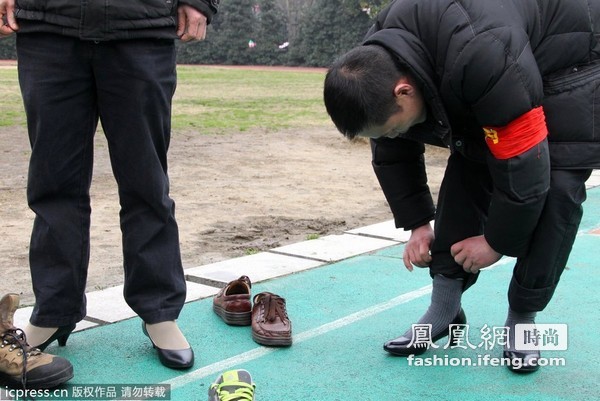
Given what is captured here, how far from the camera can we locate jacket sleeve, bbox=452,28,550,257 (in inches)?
106

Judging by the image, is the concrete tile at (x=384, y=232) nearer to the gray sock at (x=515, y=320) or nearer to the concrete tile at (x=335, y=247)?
the concrete tile at (x=335, y=247)

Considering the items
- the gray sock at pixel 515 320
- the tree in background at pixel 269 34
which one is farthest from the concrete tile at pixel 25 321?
the tree in background at pixel 269 34

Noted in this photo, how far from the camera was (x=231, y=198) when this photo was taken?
7148mm

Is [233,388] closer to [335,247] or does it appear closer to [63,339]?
[63,339]

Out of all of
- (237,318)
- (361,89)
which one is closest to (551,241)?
(361,89)

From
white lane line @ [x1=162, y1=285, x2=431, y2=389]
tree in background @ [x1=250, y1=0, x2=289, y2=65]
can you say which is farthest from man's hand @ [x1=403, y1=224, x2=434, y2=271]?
tree in background @ [x1=250, y1=0, x2=289, y2=65]

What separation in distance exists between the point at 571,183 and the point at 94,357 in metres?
1.91

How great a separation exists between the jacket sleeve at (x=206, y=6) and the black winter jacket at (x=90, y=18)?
0.15 m

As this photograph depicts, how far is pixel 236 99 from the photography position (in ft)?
63.9

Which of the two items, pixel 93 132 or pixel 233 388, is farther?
pixel 93 132

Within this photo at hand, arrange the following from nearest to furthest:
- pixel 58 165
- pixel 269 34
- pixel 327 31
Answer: pixel 58 165 < pixel 327 31 < pixel 269 34

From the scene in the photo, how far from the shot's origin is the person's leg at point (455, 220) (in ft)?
11.3

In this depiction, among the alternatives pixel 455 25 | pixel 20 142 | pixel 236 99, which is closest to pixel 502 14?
pixel 455 25

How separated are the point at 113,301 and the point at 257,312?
0.77 m
